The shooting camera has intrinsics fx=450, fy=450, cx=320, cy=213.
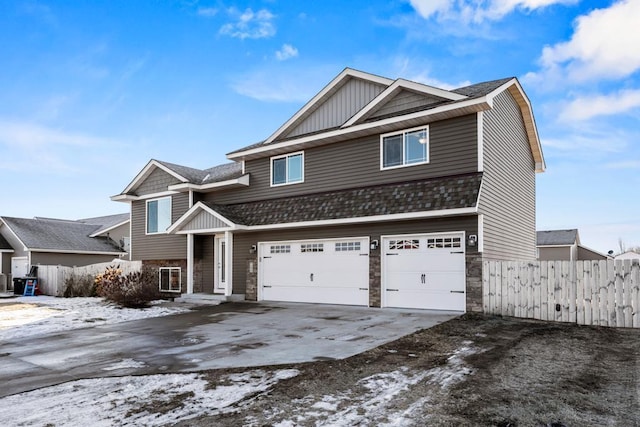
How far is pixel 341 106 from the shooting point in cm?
1623

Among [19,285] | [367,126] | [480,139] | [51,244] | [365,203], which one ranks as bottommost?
[19,285]

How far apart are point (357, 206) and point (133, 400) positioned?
9579 mm

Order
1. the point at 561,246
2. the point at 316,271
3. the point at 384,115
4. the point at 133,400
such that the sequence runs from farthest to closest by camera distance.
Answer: the point at 561,246
the point at 316,271
the point at 384,115
the point at 133,400

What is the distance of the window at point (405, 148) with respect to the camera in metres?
13.5

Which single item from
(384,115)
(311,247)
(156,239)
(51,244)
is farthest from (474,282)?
(51,244)

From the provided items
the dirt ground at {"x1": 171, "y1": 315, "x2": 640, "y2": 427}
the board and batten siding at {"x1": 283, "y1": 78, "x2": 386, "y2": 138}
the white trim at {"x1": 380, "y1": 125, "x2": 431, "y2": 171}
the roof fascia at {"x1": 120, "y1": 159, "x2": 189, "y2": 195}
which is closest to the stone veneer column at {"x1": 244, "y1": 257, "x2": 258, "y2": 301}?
the board and batten siding at {"x1": 283, "y1": 78, "x2": 386, "y2": 138}

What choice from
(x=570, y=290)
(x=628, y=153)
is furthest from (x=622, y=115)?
(x=570, y=290)

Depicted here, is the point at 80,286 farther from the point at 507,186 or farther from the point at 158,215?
the point at 507,186

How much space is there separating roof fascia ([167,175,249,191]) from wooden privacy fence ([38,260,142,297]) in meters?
4.22

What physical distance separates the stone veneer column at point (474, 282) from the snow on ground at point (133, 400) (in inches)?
274

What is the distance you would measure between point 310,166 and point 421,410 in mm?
12029

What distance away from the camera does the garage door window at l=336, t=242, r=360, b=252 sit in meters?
14.4

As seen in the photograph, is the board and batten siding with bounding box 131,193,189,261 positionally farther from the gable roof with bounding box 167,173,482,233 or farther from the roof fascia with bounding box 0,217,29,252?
the roof fascia with bounding box 0,217,29,252

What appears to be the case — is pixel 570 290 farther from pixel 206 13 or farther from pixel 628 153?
pixel 628 153
